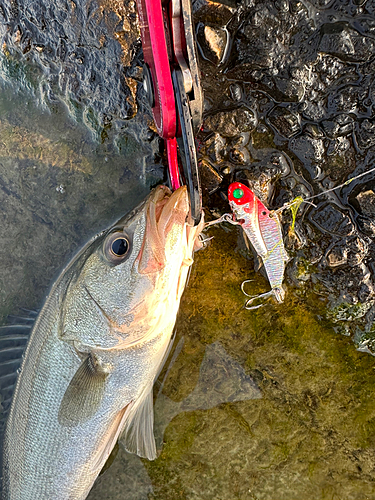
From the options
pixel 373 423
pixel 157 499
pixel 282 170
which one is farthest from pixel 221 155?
pixel 157 499

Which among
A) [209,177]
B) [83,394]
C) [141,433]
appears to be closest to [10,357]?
[83,394]

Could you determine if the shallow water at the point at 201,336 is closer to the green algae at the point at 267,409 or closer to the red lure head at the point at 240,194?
the green algae at the point at 267,409

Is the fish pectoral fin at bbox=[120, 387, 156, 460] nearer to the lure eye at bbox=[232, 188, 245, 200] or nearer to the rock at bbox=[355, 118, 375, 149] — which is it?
the lure eye at bbox=[232, 188, 245, 200]

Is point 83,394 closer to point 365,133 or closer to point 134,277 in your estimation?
point 134,277

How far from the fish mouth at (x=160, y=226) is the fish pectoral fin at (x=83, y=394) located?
0.72 meters

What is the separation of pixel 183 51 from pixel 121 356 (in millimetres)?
1780

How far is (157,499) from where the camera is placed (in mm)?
3068

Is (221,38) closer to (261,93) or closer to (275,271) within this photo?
(261,93)

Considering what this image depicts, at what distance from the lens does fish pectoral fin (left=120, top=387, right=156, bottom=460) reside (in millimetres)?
2746

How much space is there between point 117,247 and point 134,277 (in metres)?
0.21

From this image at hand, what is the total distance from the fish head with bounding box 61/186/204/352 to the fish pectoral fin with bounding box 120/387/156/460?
76 cm

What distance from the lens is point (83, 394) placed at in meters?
2.34

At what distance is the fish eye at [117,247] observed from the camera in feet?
7.22

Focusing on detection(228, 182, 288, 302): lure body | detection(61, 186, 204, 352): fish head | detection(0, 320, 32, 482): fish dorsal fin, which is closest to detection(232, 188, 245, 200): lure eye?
detection(228, 182, 288, 302): lure body
